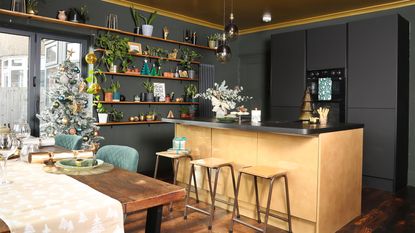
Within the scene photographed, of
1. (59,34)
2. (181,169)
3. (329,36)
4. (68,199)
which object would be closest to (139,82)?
(59,34)

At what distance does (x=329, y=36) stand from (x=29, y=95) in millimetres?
4435

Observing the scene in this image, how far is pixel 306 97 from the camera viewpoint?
348 cm

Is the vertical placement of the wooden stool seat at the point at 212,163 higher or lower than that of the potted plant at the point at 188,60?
lower

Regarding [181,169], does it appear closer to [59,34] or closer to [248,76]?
[59,34]

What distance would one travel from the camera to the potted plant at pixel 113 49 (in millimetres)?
4516

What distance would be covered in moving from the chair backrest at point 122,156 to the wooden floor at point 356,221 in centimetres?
105

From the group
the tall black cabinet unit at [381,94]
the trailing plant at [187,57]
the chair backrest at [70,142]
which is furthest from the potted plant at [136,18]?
the tall black cabinet unit at [381,94]

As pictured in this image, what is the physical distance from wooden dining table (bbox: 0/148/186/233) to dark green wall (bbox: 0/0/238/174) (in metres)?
3.37

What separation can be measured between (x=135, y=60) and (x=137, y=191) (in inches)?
157

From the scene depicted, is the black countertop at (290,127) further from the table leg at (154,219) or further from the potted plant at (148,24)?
the potted plant at (148,24)

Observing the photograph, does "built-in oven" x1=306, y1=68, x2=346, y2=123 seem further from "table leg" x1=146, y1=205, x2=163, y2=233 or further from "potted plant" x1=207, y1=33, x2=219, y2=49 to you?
"table leg" x1=146, y1=205, x2=163, y2=233

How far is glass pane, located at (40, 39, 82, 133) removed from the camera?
167 inches

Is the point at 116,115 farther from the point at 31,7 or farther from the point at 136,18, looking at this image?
the point at 31,7

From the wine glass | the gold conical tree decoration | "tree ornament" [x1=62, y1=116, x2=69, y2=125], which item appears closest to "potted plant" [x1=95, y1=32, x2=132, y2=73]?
"tree ornament" [x1=62, y1=116, x2=69, y2=125]
